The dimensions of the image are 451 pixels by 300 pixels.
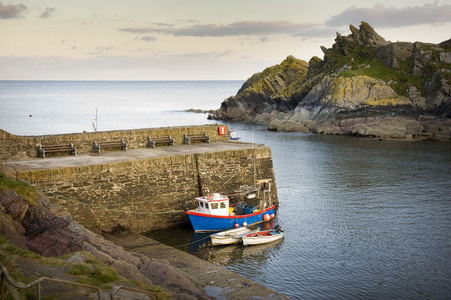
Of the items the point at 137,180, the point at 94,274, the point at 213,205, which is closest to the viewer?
the point at 94,274

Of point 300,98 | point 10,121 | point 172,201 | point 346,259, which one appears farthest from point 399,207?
point 10,121

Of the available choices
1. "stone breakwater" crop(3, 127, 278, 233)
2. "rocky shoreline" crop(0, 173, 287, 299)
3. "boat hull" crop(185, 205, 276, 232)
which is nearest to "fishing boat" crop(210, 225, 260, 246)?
"boat hull" crop(185, 205, 276, 232)

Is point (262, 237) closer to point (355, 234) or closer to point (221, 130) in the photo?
point (355, 234)

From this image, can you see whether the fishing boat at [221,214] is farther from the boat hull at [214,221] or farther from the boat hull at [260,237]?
the boat hull at [260,237]

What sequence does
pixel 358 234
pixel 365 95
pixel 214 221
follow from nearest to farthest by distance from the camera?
1. pixel 214 221
2. pixel 358 234
3. pixel 365 95

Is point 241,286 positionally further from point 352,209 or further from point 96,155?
point 352,209

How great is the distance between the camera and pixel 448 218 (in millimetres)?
30703

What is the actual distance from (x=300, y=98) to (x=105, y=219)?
82.0m

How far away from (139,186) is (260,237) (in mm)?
7361

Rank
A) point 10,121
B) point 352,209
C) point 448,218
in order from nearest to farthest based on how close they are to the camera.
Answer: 1. point 448,218
2. point 352,209
3. point 10,121

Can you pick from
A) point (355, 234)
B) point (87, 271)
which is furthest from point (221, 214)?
point (87, 271)

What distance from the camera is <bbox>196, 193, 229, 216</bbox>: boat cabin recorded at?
26.7 m

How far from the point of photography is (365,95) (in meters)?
85.6

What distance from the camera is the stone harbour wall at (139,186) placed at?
79.4 ft
